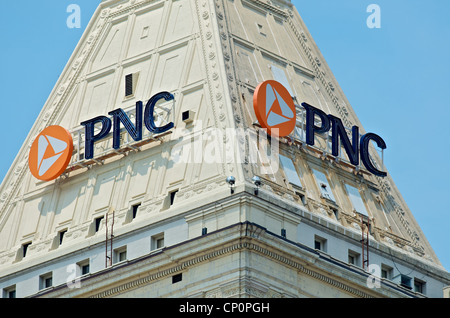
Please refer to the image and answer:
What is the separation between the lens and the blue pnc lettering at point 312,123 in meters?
139

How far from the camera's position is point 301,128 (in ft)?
458

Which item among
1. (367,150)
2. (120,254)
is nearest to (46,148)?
(120,254)

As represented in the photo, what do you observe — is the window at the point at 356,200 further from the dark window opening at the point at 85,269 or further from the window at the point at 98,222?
the dark window opening at the point at 85,269

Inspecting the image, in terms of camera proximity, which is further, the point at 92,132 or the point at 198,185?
the point at 92,132

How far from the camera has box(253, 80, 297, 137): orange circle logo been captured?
444 feet

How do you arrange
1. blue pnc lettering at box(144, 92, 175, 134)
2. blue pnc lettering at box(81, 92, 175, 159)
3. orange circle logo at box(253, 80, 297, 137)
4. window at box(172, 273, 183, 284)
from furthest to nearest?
blue pnc lettering at box(81, 92, 175, 159)
blue pnc lettering at box(144, 92, 175, 134)
orange circle logo at box(253, 80, 297, 137)
window at box(172, 273, 183, 284)

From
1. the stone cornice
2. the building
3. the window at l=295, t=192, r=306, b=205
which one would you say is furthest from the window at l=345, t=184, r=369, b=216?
A: the stone cornice

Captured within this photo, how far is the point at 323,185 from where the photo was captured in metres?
139

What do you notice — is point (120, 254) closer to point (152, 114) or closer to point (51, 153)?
point (152, 114)

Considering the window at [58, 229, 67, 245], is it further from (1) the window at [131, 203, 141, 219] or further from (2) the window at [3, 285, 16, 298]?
(1) the window at [131, 203, 141, 219]

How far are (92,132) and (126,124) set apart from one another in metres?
3.09

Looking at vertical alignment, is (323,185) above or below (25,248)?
above

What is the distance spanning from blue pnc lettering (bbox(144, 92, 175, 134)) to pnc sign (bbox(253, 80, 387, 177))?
6.28 meters
